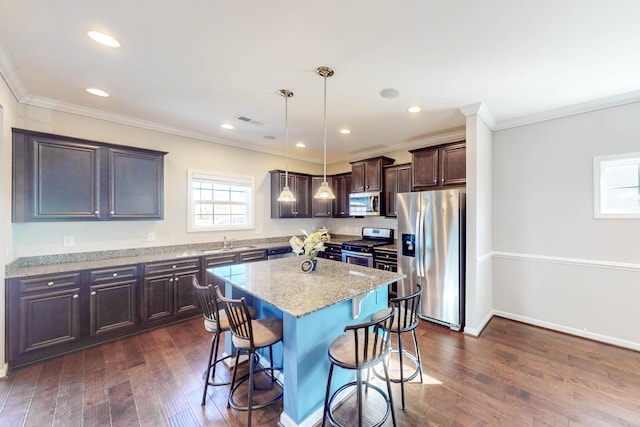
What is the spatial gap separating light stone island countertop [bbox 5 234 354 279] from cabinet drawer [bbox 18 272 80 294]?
0.05 m

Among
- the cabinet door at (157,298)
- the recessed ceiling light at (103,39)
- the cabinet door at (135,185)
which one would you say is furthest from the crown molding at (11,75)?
the cabinet door at (157,298)

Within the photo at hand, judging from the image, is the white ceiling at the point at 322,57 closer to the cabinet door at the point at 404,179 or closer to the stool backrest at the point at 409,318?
the cabinet door at the point at 404,179

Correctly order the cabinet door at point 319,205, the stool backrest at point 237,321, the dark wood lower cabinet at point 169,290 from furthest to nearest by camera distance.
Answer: the cabinet door at point 319,205 → the dark wood lower cabinet at point 169,290 → the stool backrest at point 237,321

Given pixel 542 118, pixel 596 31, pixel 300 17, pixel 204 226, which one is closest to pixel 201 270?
pixel 204 226

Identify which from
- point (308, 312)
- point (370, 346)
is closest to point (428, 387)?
point (370, 346)

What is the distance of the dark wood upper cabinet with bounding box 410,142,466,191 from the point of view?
12.0 feet

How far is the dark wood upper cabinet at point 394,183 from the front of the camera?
4.53 metres

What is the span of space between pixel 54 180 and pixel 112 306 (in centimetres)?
155

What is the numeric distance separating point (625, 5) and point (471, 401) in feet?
9.59

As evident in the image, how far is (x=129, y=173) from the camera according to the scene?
3.40 m

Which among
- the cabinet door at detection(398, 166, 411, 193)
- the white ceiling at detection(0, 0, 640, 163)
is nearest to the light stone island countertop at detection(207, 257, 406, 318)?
the white ceiling at detection(0, 0, 640, 163)

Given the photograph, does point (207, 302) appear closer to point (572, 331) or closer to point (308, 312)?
point (308, 312)

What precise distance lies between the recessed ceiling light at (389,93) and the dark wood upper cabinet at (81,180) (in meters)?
3.01

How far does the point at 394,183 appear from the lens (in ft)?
15.4
